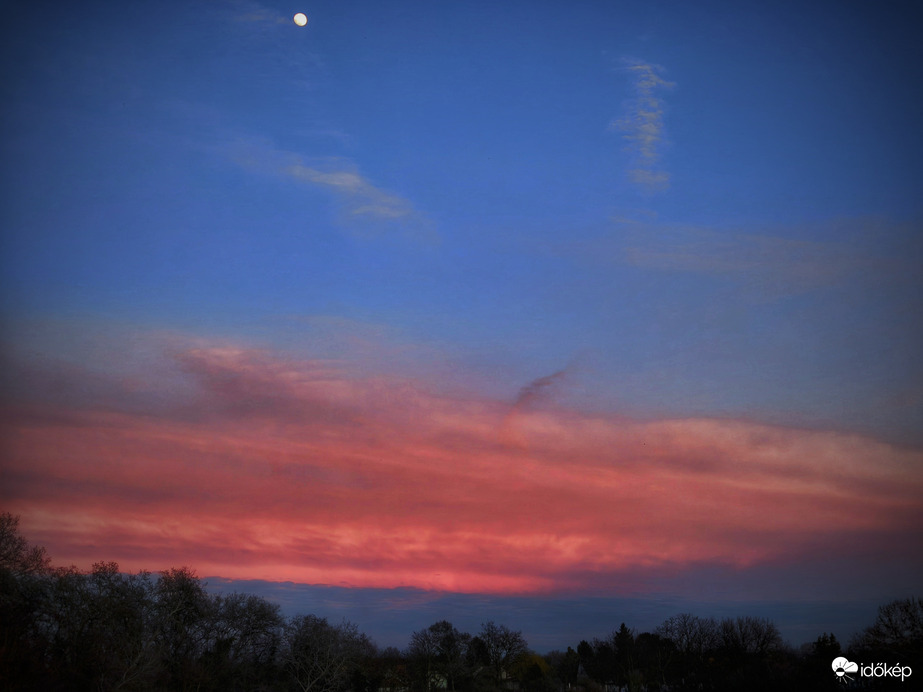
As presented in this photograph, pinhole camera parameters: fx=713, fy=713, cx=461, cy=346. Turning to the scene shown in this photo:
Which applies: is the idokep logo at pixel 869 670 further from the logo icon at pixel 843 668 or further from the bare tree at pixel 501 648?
the bare tree at pixel 501 648

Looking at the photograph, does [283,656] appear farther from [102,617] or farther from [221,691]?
[102,617]

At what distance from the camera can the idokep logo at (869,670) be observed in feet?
189

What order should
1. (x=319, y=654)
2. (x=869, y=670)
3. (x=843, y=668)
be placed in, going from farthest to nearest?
(x=319, y=654) < (x=843, y=668) < (x=869, y=670)

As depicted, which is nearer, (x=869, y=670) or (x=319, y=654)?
(x=869, y=670)

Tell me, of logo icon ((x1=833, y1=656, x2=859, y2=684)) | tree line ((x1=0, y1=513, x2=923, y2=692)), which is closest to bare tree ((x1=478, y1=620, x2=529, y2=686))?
tree line ((x1=0, y1=513, x2=923, y2=692))

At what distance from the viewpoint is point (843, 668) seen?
66.9 metres

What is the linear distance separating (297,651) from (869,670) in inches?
2422

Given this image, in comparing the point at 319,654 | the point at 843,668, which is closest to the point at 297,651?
the point at 319,654

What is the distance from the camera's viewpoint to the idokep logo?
5753 cm

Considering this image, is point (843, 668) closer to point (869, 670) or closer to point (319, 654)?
point (869, 670)

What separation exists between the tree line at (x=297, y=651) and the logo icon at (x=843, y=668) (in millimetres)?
887

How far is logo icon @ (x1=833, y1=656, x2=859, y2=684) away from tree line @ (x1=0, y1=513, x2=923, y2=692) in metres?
0.89

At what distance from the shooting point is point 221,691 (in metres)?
80.2

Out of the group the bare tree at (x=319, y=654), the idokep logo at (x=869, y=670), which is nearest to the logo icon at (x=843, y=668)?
the idokep logo at (x=869, y=670)
